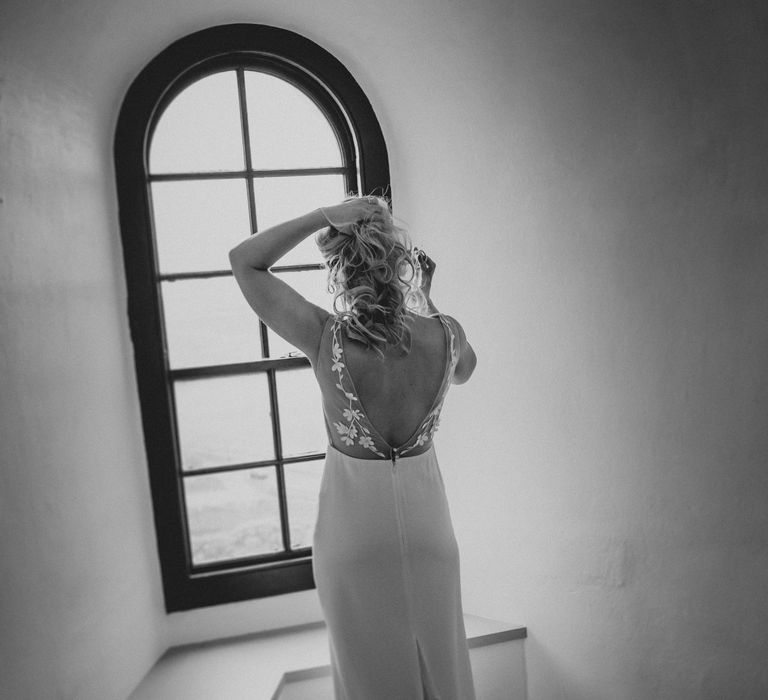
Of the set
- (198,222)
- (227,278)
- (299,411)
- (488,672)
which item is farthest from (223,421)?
(488,672)

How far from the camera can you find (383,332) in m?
1.34

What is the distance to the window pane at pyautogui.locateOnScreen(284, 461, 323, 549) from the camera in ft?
7.52

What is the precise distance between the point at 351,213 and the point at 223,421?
1160 millimetres

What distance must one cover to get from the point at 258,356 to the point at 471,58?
1.25m

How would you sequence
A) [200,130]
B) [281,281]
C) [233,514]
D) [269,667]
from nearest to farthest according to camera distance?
1. [281,281]
2. [269,667]
3. [200,130]
4. [233,514]

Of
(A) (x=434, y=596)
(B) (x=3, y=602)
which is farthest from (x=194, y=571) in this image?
(A) (x=434, y=596)

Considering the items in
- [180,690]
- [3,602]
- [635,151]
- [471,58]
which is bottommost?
[180,690]

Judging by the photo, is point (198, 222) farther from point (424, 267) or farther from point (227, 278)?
point (424, 267)

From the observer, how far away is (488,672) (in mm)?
2031

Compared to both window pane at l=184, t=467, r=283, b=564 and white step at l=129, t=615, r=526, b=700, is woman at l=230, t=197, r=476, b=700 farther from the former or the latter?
window pane at l=184, t=467, r=283, b=564

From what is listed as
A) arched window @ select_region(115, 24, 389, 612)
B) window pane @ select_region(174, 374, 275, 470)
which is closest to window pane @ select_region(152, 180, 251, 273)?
arched window @ select_region(115, 24, 389, 612)

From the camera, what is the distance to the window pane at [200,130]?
2.11m

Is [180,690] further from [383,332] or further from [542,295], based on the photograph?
[542,295]

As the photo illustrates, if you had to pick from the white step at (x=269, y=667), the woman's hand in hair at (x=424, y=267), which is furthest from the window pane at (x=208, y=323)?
the white step at (x=269, y=667)
